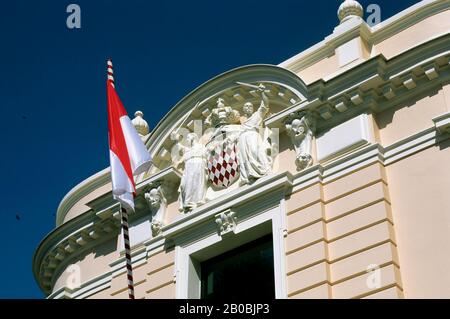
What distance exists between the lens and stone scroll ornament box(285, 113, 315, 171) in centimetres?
1753

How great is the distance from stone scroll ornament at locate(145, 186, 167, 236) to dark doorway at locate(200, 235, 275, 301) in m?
1.34

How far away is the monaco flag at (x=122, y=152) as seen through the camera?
17297 mm

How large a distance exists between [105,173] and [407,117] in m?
7.55

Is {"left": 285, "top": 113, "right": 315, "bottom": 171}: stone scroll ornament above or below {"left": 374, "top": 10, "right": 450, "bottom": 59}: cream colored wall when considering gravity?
below

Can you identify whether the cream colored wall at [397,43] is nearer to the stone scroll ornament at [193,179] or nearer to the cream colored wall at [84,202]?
the stone scroll ornament at [193,179]

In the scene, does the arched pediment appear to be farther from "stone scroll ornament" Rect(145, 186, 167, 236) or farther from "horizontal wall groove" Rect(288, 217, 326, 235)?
"horizontal wall groove" Rect(288, 217, 326, 235)

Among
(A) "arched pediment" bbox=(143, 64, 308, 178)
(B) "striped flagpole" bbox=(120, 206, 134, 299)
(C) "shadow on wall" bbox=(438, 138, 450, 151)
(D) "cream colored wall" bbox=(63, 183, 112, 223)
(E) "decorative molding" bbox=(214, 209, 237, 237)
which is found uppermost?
(A) "arched pediment" bbox=(143, 64, 308, 178)

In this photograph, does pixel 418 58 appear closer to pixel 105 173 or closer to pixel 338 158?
pixel 338 158

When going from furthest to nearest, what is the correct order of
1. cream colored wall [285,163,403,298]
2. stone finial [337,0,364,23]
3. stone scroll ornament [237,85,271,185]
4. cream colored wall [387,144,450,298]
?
1. stone finial [337,0,364,23]
2. stone scroll ornament [237,85,271,185]
3. cream colored wall [285,163,403,298]
4. cream colored wall [387,144,450,298]

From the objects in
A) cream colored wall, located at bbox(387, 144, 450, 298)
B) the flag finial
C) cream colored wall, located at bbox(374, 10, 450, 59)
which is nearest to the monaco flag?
the flag finial

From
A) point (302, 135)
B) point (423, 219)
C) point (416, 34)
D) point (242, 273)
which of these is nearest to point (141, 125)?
point (302, 135)

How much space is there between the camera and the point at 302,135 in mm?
17781

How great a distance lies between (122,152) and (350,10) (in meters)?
5.23
